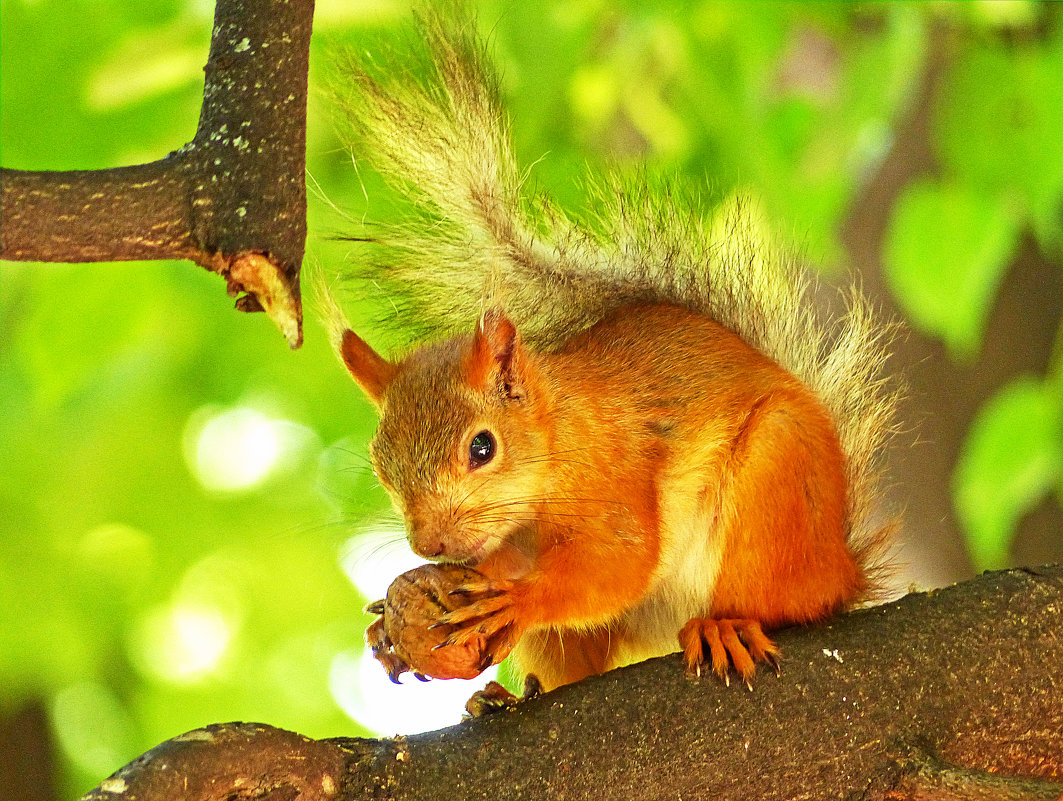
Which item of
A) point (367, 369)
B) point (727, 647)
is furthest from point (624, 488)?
point (367, 369)

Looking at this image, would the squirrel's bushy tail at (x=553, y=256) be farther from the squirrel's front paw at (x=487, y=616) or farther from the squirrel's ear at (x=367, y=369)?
the squirrel's front paw at (x=487, y=616)

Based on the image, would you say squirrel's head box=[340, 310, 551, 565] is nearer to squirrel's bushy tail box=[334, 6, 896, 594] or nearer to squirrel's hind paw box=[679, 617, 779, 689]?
squirrel's bushy tail box=[334, 6, 896, 594]

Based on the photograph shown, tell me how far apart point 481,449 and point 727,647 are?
1.71ft

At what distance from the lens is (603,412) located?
6.50 feet

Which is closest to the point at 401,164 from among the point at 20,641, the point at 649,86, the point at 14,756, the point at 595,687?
the point at 595,687

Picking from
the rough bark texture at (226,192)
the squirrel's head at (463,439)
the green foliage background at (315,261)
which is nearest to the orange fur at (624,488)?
the squirrel's head at (463,439)

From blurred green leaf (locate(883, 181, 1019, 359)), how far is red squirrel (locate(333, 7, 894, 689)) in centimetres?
26

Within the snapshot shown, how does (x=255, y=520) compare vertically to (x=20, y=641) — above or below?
above

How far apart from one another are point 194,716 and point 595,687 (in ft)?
7.05

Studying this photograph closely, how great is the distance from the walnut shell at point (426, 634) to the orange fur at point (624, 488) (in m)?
0.05

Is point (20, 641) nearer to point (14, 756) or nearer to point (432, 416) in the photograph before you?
point (14, 756)

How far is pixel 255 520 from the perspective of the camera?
330 cm

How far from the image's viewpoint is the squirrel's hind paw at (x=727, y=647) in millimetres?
1552

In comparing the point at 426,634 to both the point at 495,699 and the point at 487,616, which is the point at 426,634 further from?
the point at 495,699
